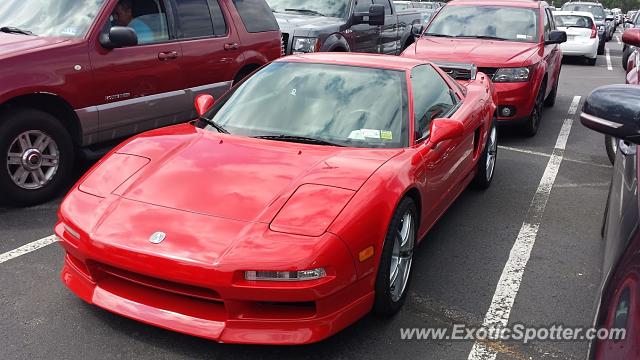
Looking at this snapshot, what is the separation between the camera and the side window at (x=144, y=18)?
5840 millimetres

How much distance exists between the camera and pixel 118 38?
18.0 ft

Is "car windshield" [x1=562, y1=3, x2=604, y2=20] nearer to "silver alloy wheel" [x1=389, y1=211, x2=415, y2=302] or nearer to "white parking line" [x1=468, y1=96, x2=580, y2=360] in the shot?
"white parking line" [x1=468, y1=96, x2=580, y2=360]

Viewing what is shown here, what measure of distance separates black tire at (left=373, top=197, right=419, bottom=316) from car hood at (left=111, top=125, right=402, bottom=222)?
0.27 metres

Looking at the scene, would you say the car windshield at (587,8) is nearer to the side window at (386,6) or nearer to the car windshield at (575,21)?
the car windshield at (575,21)

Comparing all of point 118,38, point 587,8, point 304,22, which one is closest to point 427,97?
point 118,38

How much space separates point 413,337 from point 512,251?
1.55m

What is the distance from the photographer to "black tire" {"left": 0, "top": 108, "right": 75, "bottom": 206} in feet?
16.2

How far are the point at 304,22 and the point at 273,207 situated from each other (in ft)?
23.1

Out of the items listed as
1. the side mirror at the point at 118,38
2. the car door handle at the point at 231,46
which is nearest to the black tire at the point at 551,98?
the car door handle at the point at 231,46

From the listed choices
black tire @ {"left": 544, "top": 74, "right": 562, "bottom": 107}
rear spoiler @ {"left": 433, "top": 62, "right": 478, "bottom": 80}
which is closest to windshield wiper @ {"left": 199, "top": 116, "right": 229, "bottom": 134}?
rear spoiler @ {"left": 433, "top": 62, "right": 478, "bottom": 80}

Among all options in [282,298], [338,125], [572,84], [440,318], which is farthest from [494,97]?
[572,84]

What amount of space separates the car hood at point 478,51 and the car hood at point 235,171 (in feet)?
14.2

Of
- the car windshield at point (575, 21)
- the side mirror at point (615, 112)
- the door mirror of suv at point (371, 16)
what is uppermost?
the side mirror at point (615, 112)

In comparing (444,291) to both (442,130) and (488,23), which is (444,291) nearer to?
(442,130)
